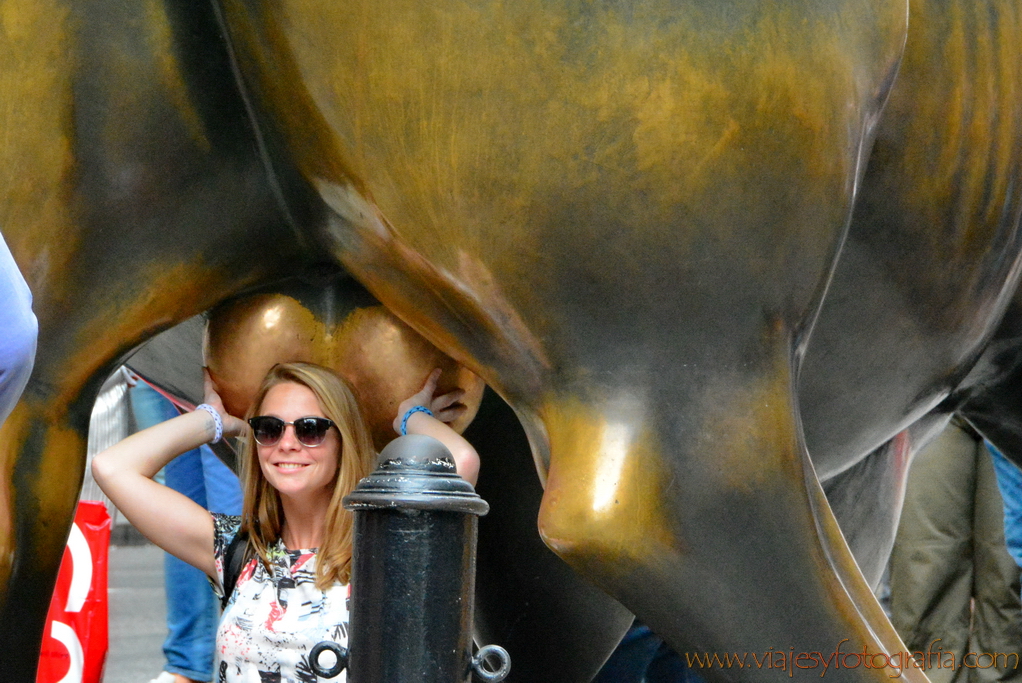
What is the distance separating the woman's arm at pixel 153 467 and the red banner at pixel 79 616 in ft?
3.96

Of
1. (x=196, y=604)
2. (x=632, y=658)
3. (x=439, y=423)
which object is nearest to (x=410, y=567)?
(x=439, y=423)

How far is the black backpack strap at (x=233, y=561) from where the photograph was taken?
2.50 metres

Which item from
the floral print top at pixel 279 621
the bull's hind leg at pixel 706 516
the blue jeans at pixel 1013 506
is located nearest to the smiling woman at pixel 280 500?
the floral print top at pixel 279 621

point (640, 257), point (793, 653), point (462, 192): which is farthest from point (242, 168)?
point (793, 653)

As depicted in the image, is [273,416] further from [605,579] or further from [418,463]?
[605,579]

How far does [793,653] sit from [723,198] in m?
0.66

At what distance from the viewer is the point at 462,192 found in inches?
72.6

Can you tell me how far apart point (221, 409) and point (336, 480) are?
0.24 meters

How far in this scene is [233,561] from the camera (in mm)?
2512

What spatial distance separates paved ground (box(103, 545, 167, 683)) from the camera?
205 inches

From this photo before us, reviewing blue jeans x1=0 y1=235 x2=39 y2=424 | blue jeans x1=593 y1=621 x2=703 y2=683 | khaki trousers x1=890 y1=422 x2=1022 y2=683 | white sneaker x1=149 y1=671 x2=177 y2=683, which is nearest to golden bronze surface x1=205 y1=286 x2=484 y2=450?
blue jeans x1=0 y1=235 x2=39 y2=424

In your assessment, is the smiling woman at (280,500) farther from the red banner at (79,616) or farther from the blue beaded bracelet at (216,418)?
the red banner at (79,616)

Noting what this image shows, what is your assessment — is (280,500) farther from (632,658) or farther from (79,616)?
(632,658)

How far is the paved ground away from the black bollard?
251cm
